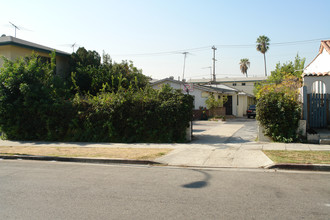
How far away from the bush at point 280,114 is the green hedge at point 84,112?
3471 mm

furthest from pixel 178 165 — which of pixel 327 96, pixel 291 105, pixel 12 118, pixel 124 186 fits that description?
pixel 12 118

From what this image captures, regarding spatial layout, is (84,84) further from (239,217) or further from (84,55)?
(239,217)

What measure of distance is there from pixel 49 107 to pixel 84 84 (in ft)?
21.7

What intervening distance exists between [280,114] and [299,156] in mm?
3400

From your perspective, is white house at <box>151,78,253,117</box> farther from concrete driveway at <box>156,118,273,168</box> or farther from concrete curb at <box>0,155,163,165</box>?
concrete curb at <box>0,155,163,165</box>

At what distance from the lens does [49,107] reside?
1493 cm

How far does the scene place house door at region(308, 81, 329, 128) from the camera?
12797 mm

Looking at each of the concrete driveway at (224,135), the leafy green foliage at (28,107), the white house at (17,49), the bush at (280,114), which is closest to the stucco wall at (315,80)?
the bush at (280,114)

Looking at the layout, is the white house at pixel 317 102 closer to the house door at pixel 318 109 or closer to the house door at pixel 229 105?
the house door at pixel 318 109

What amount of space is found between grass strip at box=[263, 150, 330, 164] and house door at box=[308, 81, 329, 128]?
3726 millimetres

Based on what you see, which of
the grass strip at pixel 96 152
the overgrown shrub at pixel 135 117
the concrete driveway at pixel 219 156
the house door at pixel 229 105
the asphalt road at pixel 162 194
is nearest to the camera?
the asphalt road at pixel 162 194

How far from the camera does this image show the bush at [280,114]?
12.1m

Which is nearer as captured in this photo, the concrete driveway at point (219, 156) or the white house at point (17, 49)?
the concrete driveway at point (219, 156)

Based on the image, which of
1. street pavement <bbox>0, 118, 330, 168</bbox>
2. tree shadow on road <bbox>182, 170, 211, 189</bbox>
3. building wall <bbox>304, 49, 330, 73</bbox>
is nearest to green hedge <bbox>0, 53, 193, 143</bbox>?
street pavement <bbox>0, 118, 330, 168</bbox>
